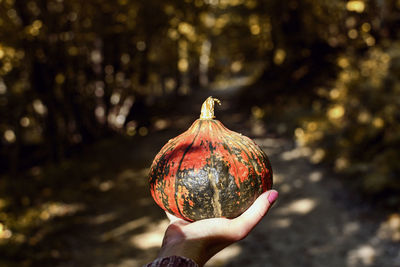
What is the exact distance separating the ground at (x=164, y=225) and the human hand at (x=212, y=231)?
3169 mm

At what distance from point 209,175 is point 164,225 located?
4.32m

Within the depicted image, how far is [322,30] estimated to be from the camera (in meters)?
11.9

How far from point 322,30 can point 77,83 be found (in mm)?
8071

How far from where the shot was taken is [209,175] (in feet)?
6.89

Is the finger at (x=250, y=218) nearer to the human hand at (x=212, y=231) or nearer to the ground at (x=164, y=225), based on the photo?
the human hand at (x=212, y=231)

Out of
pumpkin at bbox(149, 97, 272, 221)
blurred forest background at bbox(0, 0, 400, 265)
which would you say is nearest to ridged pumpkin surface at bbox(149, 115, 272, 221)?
pumpkin at bbox(149, 97, 272, 221)

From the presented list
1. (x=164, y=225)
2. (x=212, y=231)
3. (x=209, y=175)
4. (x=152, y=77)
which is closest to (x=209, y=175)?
(x=209, y=175)

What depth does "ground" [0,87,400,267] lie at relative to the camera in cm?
509

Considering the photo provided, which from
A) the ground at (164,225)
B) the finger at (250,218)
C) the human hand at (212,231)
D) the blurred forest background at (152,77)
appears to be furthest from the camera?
the blurred forest background at (152,77)

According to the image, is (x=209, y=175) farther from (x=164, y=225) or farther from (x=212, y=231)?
(x=164, y=225)

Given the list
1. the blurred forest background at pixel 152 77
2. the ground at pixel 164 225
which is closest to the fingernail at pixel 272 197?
the blurred forest background at pixel 152 77

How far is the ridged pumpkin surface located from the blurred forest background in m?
2.36

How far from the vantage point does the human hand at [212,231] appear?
1.95m

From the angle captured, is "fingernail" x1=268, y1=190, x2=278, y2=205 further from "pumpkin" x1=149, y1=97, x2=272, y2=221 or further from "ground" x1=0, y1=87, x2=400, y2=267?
"ground" x1=0, y1=87, x2=400, y2=267
